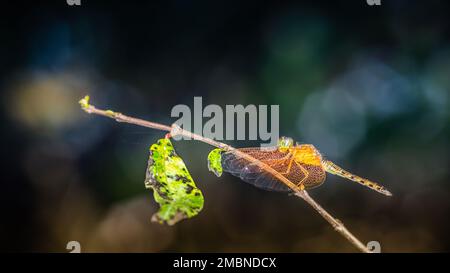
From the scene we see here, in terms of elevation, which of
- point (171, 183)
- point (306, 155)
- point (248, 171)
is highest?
point (306, 155)

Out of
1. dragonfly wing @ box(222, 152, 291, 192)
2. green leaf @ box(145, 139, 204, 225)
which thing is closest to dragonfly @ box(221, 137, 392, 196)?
dragonfly wing @ box(222, 152, 291, 192)

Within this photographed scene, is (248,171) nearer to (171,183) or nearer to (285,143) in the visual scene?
(285,143)

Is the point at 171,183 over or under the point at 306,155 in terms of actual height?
under

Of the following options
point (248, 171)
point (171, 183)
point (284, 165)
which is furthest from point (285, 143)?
point (171, 183)

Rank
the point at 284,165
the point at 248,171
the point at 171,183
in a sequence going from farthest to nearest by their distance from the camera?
1. the point at 284,165
2. the point at 248,171
3. the point at 171,183

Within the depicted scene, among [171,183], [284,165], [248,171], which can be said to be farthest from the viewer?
[284,165]

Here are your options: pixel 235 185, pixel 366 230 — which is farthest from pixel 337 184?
pixel 235 185

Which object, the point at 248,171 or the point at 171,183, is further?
the point at 248,171
